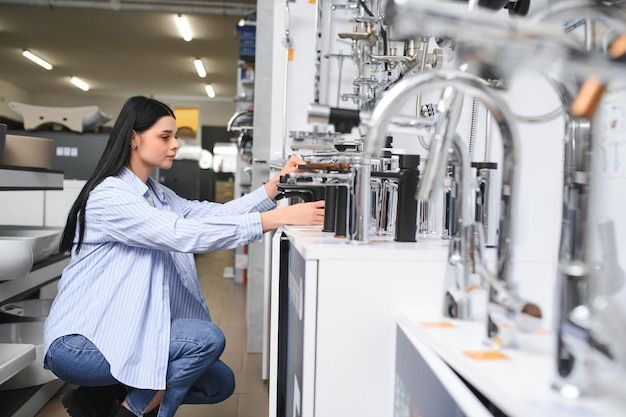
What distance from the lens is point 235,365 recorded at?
325cm

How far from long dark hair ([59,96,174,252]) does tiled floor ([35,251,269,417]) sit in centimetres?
102

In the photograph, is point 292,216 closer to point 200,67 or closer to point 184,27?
point 184,27

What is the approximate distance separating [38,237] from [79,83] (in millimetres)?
10653

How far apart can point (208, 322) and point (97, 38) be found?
8040 mm

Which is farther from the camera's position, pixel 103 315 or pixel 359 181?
pixel 103 315

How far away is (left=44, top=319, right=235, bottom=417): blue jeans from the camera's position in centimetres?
169

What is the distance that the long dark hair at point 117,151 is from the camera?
1809 mm

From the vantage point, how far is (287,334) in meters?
1.71

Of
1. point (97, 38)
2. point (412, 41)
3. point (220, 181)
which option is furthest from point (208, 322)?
point (220, 181)

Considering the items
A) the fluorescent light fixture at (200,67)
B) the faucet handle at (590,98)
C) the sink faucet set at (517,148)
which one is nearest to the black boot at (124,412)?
the sink faucet set at (517,148)

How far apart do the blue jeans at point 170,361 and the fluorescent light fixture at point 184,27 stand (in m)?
6.70

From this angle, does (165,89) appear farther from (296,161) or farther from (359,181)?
(359,181)

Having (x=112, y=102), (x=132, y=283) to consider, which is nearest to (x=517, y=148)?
(x=132, y=283)


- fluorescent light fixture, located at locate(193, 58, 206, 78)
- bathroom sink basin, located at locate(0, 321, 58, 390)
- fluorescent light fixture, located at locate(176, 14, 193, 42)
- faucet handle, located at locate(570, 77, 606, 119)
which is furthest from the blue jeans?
fluorescent light fixture, located at locate(193, 58, 206, 78)
